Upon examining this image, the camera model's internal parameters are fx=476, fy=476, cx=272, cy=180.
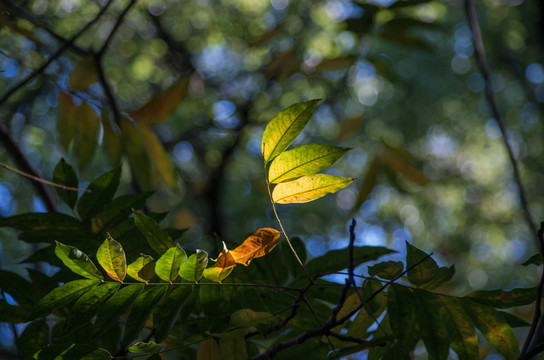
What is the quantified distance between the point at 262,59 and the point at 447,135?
2305mm

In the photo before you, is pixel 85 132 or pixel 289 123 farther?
pixel 85 132

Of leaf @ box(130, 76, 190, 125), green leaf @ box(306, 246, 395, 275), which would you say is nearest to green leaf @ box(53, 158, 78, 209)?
green leaf @ box(306, 246, 395, 275)

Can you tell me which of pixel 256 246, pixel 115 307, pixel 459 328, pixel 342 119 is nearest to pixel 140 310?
pixel 115 307

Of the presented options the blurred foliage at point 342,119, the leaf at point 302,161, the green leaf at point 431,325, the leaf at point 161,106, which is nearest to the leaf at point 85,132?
the leaf at point 161,106

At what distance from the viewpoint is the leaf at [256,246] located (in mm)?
523

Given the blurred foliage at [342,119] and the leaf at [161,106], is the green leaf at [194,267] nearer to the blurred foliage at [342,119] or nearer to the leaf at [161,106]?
the leaf at [161,106]

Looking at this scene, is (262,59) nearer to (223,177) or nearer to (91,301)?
(223,177)

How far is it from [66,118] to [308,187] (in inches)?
30.4

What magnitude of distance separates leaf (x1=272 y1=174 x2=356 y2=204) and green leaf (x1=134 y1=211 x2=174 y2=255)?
14 cm

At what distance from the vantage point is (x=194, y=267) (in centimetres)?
54

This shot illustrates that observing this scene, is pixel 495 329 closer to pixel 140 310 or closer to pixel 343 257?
pixel 343 257

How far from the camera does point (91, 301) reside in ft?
1.79

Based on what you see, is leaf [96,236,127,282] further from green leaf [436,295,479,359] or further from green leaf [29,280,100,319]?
green leaf [436,295,479,359]

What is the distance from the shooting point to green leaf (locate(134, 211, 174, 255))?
565 millimetres
